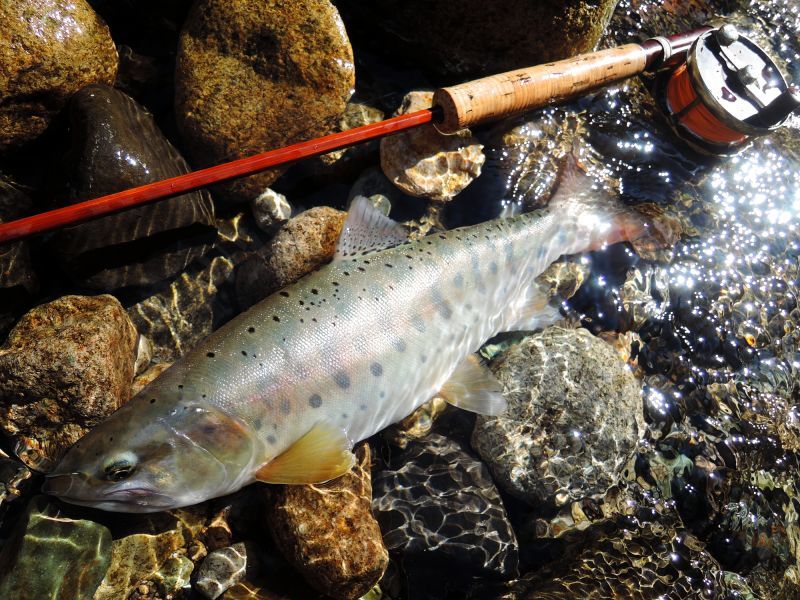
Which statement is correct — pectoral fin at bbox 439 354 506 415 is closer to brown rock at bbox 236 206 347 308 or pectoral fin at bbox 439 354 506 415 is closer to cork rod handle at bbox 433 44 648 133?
brown rock at bbox 236 206 347 308

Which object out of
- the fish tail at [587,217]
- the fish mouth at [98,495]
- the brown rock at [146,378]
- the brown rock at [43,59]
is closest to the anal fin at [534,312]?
the fish tail at [587,217]

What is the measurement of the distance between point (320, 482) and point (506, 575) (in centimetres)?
151

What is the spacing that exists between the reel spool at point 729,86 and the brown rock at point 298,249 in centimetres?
324

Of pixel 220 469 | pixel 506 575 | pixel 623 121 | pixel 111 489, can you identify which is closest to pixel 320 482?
pixel 220 469

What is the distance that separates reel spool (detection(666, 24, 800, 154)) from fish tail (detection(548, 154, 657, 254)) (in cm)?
102

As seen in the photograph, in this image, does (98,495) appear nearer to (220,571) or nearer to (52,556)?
(52,556)

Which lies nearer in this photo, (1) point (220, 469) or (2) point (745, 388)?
(1) point (220, 469)

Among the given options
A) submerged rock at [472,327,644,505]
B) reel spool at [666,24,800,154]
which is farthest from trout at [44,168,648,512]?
reel spool at [666,24,800,154]

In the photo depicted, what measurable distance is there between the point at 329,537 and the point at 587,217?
323cm

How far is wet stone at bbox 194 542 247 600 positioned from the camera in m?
3.42

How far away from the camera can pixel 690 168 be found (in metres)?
5.33

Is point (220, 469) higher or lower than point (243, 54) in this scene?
lower

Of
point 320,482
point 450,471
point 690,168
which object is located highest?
point 690,168

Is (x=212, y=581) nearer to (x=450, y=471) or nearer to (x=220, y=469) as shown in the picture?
(x=220, y=469)
